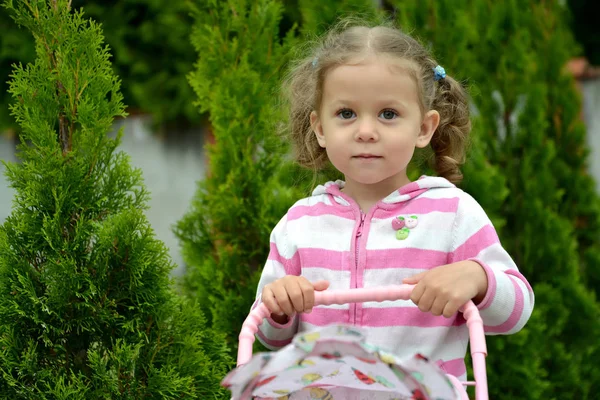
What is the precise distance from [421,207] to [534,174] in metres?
3.08

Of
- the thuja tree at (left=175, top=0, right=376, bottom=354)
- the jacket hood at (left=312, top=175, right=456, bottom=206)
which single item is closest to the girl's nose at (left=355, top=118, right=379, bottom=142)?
the jacket hood at (left=312, top=175, right=456, bottom=206)

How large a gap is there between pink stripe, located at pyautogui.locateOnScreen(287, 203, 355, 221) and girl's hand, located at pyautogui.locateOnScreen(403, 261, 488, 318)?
15.7 inches

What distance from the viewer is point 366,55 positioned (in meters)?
2.52

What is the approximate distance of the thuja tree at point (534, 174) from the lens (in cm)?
466

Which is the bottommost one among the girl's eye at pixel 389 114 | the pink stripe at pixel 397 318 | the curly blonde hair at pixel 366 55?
the pink stripe at pixel 397 318

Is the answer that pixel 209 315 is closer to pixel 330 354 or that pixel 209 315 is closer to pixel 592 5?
pixel 330 354

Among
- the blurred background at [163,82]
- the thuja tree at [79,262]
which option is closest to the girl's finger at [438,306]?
the thuja tree at [79,262]

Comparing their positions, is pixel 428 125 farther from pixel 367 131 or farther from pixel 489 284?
pixel 489 284

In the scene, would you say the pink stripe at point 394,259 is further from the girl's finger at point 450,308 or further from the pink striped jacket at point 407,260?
the girl's finger at point 450,308

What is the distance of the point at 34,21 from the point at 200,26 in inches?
48.3

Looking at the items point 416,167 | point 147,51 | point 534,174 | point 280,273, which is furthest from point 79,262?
point 147,51

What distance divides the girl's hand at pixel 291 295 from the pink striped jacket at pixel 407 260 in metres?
0.18

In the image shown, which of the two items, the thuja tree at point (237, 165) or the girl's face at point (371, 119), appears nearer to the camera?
the girl's face at point (371, 119)

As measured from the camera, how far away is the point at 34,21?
266 cm
